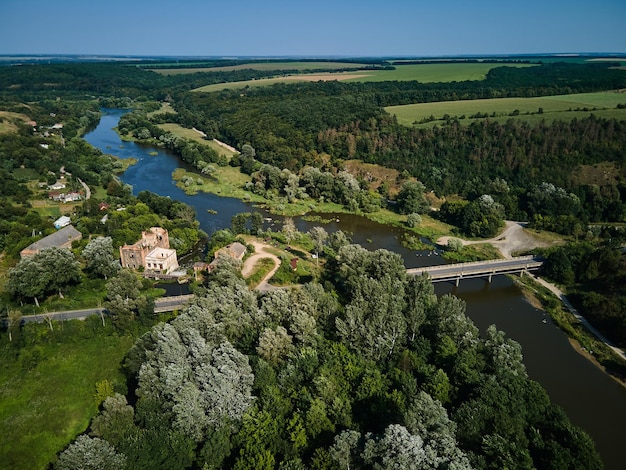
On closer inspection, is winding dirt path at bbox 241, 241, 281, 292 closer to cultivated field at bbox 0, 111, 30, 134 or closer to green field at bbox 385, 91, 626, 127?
green field at bbox 385, 91, 626, 127

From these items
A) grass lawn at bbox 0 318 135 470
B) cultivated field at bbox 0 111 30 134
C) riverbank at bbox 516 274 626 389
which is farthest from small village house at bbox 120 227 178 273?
cultivated field at bbox 0 111 30 134

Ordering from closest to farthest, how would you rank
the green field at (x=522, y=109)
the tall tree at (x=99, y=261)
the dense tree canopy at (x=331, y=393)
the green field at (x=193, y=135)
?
the dense tree canopy at (x=331, y=393), the tall tree at (x=99, y=261), the green field at (x=522, y=109), the green field at (x=193, y=135)

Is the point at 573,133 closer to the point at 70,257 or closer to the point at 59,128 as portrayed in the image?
the point at 70,257

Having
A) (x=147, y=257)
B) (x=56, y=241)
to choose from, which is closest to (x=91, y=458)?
(x=147, y=257)

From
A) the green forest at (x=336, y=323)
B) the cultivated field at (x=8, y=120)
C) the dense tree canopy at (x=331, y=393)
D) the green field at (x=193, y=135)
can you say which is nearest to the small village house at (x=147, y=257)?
the green forest at (x=336, y=323)

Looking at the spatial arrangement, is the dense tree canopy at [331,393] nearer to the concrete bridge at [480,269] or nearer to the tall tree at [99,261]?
the concrete bridge at [480,269]
